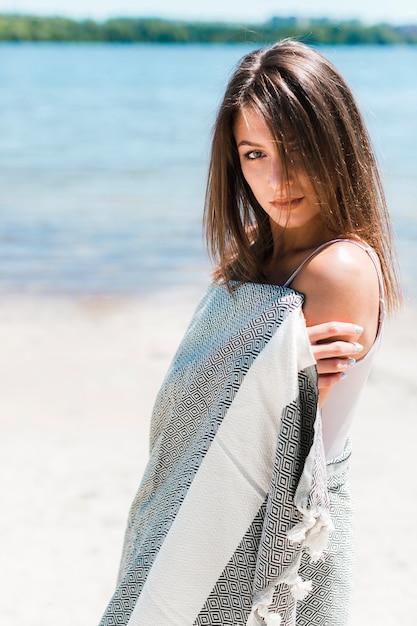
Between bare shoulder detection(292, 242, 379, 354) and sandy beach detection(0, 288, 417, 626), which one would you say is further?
sandy beach detection(0, 288, 417, 626)

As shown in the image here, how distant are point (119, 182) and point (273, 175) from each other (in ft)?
39.7

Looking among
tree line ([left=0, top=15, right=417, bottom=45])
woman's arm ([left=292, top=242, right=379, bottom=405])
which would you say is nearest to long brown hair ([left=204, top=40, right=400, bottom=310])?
woman's arm ([left=292, top=242, right=379, bottom=405])

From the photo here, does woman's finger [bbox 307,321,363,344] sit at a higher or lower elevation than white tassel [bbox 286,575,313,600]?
higher

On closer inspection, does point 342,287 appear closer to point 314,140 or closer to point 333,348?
point 333,348

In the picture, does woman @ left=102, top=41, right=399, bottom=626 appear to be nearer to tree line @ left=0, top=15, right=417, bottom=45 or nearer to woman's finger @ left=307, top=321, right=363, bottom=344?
woman's finger @ left=307, top=321, right=363, bottom=344

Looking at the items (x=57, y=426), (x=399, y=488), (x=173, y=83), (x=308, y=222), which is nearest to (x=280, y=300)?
(x=308, y=222)

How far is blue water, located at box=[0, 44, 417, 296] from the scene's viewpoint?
8.10 metres

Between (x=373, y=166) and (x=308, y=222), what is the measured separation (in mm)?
172

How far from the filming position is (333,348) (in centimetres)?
147

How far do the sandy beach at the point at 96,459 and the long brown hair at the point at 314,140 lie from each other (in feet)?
5.92

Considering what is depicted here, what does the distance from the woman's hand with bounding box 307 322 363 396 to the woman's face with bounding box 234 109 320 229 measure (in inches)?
11.0

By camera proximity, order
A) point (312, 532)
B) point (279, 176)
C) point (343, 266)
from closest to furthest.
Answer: point (312, 532)
point (343, 266)
point (279, 176)

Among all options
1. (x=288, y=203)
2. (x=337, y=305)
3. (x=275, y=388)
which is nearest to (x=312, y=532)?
(x=275, y=388)

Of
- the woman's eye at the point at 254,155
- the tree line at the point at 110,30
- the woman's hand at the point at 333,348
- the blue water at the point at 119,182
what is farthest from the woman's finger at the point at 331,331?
the tree line at the point at 110,30
